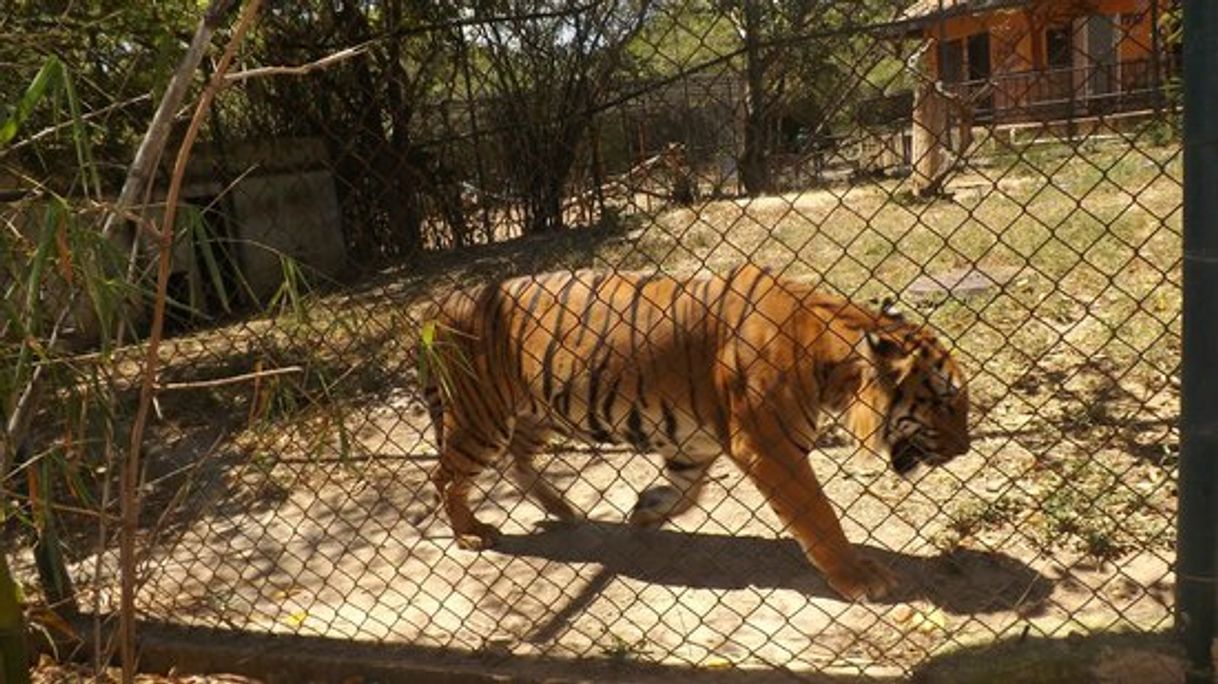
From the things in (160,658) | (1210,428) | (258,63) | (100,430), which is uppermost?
(258,63)

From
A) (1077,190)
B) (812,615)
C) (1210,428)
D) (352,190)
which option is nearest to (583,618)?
(812,615)

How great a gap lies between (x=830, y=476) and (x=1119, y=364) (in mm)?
1650

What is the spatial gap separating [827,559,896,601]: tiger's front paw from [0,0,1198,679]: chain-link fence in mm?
13

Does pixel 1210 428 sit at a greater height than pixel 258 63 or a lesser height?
lesser

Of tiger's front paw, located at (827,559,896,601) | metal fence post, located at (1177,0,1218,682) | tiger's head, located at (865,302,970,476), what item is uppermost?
metal fence post, located at (1177,0,1218,682)

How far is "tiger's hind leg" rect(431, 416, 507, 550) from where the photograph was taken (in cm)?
427

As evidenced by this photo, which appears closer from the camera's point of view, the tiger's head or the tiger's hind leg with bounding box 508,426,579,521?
the tiger's head

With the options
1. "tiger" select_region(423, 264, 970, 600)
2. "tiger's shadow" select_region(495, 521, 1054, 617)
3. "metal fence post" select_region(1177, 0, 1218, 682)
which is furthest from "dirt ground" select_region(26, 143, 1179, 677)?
"metal fence post" select_region(1177, 0, 1218, 682)

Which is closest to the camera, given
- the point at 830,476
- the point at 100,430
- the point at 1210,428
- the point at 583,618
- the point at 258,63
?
the point at 1210,428

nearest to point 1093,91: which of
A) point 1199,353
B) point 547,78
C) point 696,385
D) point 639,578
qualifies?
point 1199,353

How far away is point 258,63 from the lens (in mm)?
8469

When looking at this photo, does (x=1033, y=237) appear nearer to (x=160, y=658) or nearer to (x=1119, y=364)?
(x=1119, y=364)

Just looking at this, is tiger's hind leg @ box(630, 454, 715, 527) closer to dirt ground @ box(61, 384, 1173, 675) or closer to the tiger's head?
dirt ground @ box(61, 384, 1173, 675)

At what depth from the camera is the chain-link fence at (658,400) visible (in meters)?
2.38
